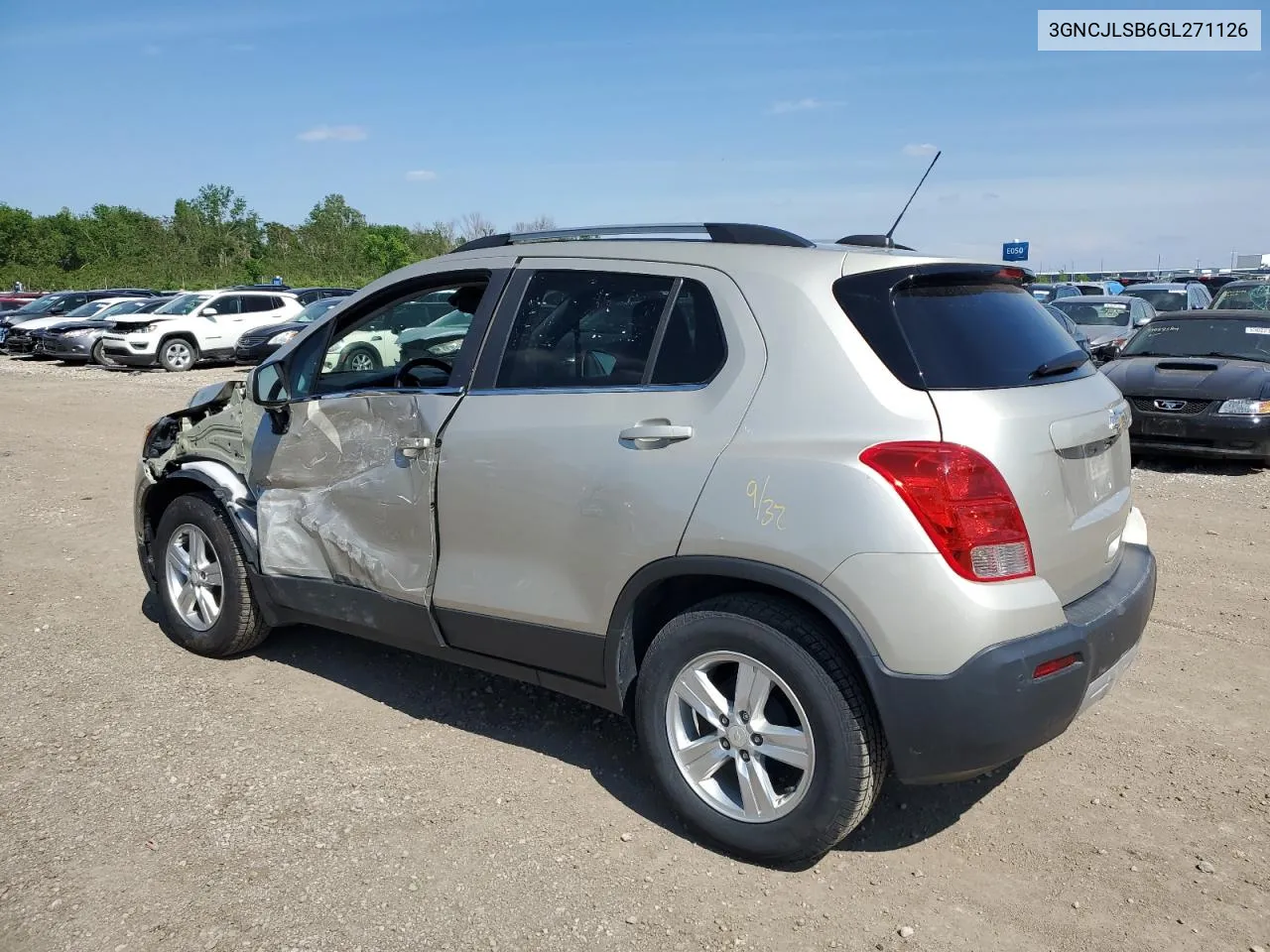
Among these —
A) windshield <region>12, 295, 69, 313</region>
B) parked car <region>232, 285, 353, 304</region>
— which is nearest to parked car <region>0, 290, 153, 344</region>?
windshield <region>12, 295, 69, 313</region>

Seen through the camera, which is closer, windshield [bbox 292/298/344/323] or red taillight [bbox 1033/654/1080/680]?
red taillight [bbox 1033/654/1080/680]

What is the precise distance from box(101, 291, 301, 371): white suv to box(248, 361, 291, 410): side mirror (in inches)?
762

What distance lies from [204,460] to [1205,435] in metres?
8.45

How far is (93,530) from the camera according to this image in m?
7.55

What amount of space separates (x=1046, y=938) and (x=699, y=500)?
1.56 meters

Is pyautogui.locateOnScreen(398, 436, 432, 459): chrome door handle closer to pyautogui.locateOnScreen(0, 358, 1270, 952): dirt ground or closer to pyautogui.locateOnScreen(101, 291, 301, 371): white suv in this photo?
pyautogui.locateOnScreen(0, 358, 1270, 952): dirt ground

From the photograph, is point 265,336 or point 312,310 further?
point 312,310

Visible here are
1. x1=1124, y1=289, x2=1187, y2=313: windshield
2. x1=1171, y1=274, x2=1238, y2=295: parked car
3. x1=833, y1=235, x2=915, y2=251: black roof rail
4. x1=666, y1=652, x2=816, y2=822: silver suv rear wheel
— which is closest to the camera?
x1=666, y1=652, x2=816, y2=822: silver suv rear wheel

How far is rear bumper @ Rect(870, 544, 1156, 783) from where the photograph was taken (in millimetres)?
2801

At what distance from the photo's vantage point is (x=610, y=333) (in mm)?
3545

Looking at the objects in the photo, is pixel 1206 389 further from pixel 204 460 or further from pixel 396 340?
pixel 204 460

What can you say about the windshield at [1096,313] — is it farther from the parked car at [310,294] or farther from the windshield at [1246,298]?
the parked car at [310,294]

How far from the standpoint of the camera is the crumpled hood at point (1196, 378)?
934cm

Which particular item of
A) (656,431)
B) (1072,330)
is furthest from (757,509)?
(1072,330)
